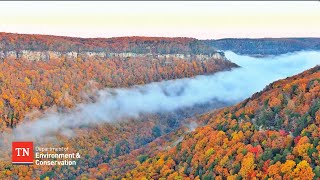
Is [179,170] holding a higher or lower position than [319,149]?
lower

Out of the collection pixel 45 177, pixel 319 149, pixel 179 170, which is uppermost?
pixel 319 149

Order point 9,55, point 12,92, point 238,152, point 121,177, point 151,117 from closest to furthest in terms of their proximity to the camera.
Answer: point 238,152, point 121,177, point 12,92, point 9,55, point 151,117

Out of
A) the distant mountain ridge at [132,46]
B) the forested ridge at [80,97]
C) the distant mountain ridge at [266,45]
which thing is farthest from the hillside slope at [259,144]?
the distant mountain ridge at [266,45]

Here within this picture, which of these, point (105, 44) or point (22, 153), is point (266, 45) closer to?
point (105, 44)

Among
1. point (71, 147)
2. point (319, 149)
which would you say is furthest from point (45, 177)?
point (319, 149)

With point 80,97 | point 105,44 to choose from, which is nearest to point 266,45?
point 105,44

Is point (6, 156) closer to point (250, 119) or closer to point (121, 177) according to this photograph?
point (121, 177)
